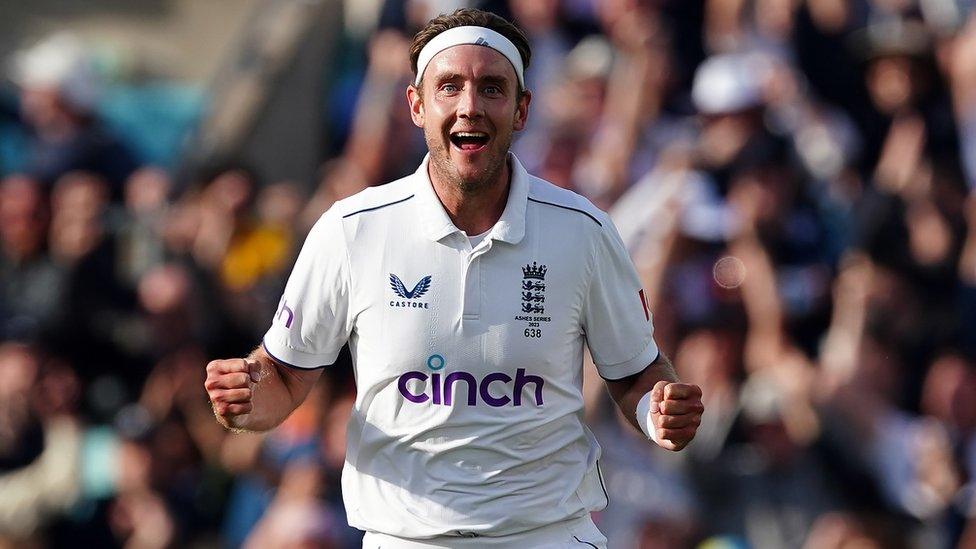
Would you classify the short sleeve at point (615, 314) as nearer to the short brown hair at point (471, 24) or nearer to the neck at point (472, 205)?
the neck at point (472, 205)

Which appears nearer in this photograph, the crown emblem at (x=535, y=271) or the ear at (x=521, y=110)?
the crown emblem at (x=535, y=271)

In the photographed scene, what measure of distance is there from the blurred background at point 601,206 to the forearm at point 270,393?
370 centimetres

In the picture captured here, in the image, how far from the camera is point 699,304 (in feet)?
26.0

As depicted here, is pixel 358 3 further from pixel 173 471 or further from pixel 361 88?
pixel 173 471

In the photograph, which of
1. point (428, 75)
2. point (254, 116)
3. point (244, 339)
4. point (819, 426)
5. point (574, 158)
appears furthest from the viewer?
point (254, 116)

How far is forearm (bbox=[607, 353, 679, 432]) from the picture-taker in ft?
14.6

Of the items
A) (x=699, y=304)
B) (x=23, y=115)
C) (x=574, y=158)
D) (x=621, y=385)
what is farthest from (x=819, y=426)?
(x=23, y=115)

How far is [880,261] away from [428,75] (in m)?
4.01

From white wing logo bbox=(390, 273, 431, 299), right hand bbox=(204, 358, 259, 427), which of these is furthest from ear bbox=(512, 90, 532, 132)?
right hand bbox=(204, 358, 259, 427)

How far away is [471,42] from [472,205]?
48 cm

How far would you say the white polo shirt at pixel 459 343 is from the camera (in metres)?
4.21

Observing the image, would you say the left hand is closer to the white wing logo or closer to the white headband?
the white wing logo

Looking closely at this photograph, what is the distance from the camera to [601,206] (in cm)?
816

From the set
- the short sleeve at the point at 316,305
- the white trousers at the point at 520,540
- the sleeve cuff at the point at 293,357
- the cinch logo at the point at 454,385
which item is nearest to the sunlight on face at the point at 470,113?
the short sleeve at the point at 316,305
